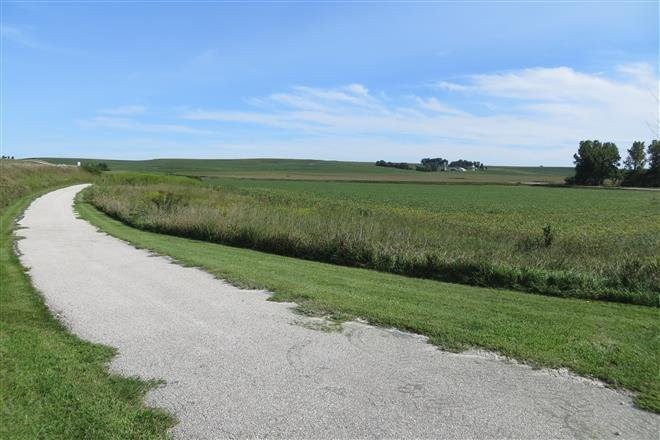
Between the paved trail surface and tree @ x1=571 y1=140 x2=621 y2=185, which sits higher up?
tree @ x1=571 y1=140 x2=621 y2=185

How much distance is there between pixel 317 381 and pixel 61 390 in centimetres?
241

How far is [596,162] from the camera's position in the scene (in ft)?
336

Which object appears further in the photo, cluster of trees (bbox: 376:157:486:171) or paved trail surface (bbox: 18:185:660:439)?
cluster of trees (bbox: 376:157:486:171)

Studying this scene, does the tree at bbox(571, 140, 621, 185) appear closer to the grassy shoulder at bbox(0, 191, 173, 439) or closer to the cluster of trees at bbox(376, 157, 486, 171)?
the cluster of trees at bbox(376, 157, 486, 171)

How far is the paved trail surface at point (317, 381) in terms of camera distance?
4055mm

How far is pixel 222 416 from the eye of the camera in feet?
14.0

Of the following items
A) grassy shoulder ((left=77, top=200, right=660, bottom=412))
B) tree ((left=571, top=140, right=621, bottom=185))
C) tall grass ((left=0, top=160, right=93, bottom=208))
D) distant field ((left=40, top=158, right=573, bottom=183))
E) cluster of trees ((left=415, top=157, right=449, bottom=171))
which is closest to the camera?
grassy shoulder ((left=77, top=200, right=660, bottom=412))

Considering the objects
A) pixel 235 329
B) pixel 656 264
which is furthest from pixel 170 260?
pixel 656 264

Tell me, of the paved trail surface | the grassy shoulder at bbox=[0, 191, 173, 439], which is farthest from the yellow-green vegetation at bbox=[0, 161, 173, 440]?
the paved trail surface

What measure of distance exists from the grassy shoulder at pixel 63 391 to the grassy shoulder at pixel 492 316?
10.5ft

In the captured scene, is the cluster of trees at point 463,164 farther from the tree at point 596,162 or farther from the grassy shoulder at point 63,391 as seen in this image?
the grassy shoulder at point 63,391

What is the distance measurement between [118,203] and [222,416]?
1040 inches

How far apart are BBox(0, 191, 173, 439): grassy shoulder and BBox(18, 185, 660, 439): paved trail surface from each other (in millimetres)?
231

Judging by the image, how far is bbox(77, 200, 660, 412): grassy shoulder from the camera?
17.6ft
